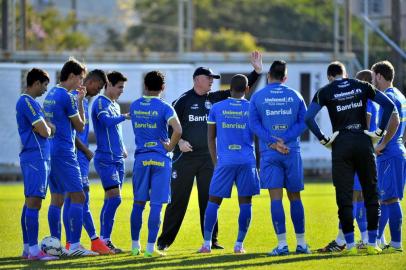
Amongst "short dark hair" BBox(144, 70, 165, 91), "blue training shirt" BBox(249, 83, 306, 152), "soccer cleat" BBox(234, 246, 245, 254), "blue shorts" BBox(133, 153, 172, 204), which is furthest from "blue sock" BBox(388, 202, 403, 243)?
"short dark hair" BBox(144, 70, 165, 91)

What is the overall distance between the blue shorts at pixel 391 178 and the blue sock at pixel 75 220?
12.2 ft

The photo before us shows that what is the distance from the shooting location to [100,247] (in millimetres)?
13719

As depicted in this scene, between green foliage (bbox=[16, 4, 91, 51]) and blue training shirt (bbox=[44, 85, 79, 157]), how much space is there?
41.1 metres

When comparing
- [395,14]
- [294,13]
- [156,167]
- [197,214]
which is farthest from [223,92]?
[294,13]

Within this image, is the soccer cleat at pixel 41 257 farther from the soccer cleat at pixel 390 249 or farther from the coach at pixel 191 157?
the soccer cleat at pixel 390 249

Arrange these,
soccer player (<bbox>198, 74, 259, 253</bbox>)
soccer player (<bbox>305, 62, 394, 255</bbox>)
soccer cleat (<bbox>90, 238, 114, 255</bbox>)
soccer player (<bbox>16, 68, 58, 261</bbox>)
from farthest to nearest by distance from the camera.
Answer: soccer cleat (<bbox>90, 238, 114, 255</bbox>)
soccer player (<bbox>198, 74, 259, 253</bbox>)
soccer player (<bbox>305, 62, 394, 255</bbox>)
soccer player (<bbox>16, 68, 58, 261</bbox>)

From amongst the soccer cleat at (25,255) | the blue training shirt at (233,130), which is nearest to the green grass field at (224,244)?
the soccer cleat at (25,255)

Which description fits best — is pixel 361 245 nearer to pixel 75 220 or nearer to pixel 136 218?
pixel 136 218

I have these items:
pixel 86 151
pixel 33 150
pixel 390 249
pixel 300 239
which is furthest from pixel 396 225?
pixel 33 150

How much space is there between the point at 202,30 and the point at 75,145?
5213 centimetres

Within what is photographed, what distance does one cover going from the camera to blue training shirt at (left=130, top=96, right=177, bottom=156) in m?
13.0

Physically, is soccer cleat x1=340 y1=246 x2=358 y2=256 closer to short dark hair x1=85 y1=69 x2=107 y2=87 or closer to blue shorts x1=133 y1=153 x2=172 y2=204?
blue shorts x1=133 y1=153 x2=172 y2=204

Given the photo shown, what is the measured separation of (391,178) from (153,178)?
2.98 meters

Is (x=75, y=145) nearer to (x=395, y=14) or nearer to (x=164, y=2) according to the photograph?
(x=395, y=14)
